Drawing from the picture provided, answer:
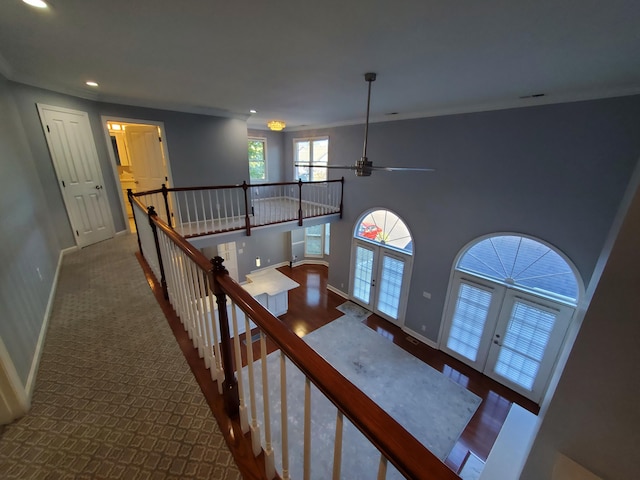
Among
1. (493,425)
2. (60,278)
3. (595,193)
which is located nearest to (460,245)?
(595,193)

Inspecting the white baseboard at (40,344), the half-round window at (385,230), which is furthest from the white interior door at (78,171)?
the half-round window at (385,230)

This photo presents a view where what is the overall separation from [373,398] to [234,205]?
17.1 ft

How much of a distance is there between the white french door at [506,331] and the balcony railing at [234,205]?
372 cm

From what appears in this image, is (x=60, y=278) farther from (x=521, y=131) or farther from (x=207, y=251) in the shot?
(x=521, y=131)

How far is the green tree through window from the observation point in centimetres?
823

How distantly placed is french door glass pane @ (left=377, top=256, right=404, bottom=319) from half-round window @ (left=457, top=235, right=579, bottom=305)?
148 centimetres

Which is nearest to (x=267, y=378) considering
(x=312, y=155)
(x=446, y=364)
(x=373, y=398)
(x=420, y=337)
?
(x=373, y=398)

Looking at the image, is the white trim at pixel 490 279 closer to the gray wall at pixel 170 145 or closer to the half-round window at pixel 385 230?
the half-round window at pixel 385 230

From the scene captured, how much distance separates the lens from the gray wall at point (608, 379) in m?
0.97

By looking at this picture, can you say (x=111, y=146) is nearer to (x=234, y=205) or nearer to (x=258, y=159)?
(x=234, y=205)

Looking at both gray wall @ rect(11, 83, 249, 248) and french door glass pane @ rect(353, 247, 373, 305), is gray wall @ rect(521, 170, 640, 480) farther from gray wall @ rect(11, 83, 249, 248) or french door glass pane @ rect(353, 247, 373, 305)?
A: gray wall @ rect(11, 83, 249, 248)

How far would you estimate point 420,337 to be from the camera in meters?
5.69

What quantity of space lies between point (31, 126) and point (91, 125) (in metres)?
0.87

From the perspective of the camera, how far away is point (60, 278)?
3.14 meters
